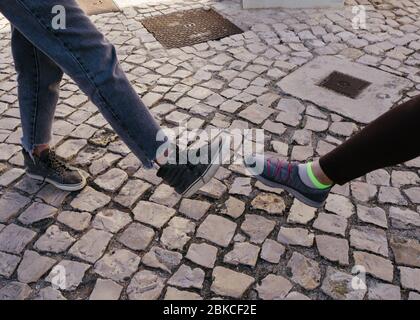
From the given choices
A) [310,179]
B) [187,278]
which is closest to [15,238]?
[187,278]

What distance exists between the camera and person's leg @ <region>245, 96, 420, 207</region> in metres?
1.79

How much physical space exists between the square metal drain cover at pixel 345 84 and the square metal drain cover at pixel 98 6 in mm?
3069

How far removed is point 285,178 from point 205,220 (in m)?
0.55

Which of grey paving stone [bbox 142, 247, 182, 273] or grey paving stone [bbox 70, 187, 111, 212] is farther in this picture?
grey paving stone [bbox 70, 187, 111, 212]

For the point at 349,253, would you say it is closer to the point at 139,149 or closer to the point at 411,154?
the point at 411,154

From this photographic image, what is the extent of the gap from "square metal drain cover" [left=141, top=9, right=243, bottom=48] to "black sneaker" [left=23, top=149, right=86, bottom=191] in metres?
2.31

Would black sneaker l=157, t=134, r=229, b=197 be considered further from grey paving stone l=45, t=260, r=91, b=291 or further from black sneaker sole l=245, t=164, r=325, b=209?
grey paving stone l=45, t=260, r=91, b=291

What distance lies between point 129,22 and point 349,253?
4.00m

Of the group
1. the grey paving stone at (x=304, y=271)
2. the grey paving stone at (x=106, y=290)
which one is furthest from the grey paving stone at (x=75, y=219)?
the grey paving stone at (x=304, y=271)

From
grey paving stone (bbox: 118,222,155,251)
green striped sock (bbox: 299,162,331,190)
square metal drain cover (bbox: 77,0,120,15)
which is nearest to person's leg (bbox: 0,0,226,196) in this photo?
grey paving stone (bbox: 118,222,155,251)

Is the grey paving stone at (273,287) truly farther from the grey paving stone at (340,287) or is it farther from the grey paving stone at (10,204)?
the grey paving stone at (10,204)

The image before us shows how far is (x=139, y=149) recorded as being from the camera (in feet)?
6.55

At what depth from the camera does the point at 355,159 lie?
1995 mm
